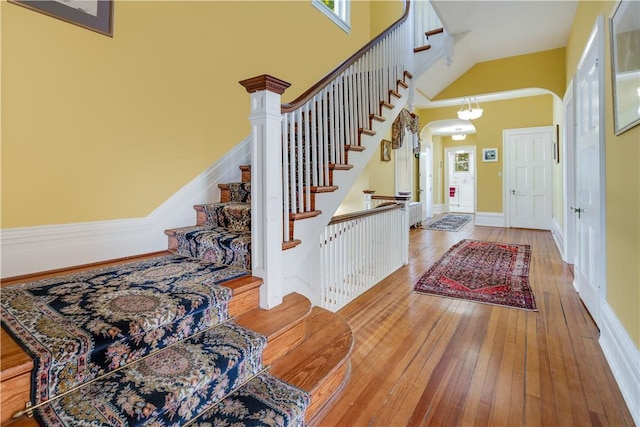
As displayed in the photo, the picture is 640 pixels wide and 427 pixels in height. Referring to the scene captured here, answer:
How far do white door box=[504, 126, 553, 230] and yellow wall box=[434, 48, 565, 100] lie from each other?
2.18 metres

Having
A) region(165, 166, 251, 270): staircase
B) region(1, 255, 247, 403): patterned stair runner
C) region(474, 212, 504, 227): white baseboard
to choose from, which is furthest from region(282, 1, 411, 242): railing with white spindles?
region(474, 212, 504, 227): white baseboard

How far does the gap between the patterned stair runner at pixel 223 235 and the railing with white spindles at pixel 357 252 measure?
0.66 metres

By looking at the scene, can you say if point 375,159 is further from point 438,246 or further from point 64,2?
point 64,2

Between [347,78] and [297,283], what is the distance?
5.76 ft

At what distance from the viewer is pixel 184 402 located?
3.76ft

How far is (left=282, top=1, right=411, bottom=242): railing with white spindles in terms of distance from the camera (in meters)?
2.13

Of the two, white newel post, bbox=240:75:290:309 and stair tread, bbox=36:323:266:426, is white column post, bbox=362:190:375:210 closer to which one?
white newel post, bbox=240:75:290:309

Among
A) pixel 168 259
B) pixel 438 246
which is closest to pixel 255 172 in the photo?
pixel 168 259

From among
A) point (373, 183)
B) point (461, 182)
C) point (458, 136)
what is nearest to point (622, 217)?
point (373, 183)

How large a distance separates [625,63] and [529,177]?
20.8 ft

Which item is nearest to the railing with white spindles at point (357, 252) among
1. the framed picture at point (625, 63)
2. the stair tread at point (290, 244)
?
the stair tread at point (290, 244)

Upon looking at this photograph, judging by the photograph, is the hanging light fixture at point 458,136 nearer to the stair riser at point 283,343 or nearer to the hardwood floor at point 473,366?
the hardwood floor at point 473,366

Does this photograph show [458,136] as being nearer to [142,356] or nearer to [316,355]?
[316,355]

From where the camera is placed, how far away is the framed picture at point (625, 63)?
1.59 m
